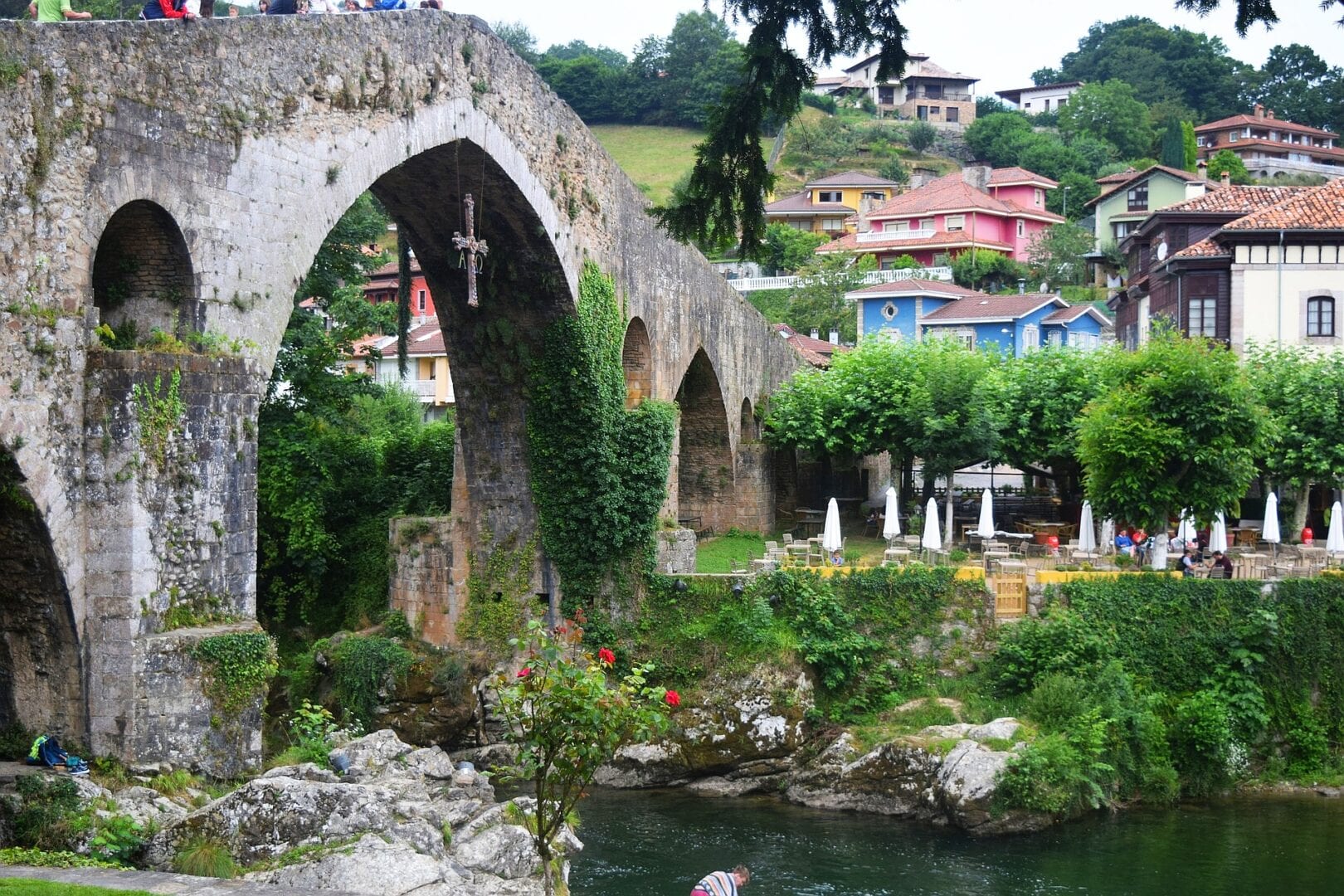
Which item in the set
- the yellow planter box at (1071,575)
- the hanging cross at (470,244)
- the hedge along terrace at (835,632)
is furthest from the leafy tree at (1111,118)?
the hanging cross at (470,244)

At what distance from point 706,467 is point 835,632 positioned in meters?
10.8

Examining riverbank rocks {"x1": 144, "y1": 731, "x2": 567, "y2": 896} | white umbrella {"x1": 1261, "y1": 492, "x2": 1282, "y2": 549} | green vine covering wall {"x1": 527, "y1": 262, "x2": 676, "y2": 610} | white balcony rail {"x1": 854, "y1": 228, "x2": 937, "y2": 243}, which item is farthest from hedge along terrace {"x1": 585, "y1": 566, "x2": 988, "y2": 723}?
white balcony rail {"x1": 854, "y1": 228, "x2": 937, "y2": 243}

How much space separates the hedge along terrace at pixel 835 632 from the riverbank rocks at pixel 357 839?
9079 mm

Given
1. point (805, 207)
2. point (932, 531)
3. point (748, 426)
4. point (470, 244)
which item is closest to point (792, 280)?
point (805, 207)

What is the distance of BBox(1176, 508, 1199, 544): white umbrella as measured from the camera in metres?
23.5

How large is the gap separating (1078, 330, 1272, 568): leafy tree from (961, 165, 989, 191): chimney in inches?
1783

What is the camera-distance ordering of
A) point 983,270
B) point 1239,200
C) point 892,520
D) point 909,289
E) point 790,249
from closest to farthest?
point 892,520
point 1239,200
point 909,289
point 790,249
point 983,270

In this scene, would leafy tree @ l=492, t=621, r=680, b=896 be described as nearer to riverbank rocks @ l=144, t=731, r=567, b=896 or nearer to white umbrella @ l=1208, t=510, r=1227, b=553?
riverbank rocks @ l=144, t=731, r=567, b=896

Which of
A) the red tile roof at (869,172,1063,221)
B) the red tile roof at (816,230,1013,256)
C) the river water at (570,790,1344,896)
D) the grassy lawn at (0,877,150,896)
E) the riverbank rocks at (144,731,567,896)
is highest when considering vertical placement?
the red tile roof at (869,172,1063,221)

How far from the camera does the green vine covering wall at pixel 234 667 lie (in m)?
12.7

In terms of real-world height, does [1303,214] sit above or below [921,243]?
below

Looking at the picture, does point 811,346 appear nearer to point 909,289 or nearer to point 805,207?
point 909,289

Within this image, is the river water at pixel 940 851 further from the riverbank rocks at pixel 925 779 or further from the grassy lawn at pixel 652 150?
the grassy lawn at pixel 652 150

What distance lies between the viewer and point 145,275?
13.3 m
